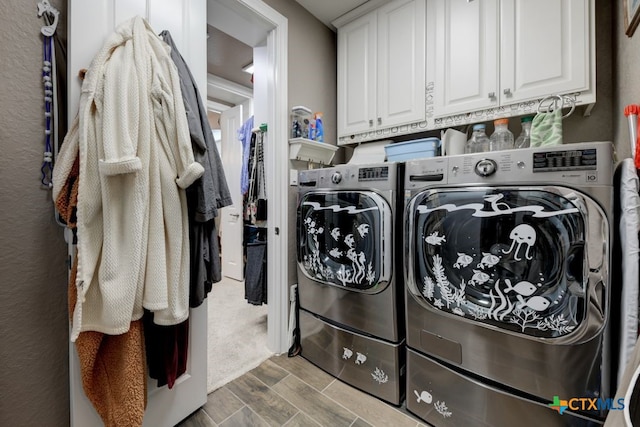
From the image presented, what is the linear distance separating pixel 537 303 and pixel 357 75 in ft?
5.99

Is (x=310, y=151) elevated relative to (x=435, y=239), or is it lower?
elevated

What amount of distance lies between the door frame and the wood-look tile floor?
0.30 metres

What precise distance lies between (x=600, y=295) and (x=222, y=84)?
3.74 metres

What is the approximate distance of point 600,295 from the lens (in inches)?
33.3

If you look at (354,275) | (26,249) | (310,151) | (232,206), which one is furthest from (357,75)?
(232,206)

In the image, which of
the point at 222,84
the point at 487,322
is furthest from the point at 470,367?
the point at 222,84

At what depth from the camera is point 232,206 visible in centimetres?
346

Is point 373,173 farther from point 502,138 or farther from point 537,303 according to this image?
point 537,303

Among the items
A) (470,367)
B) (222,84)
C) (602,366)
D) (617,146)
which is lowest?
(470,367)

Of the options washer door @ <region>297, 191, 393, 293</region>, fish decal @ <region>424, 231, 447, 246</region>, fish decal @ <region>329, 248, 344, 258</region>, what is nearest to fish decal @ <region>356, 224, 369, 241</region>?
washer door @ <region>297, 191, 393, 293</region>

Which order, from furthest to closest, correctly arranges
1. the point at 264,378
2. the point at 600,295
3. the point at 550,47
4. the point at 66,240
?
the point at 264,378 < the point at 550,47 < the point at 66,240 < the point at 600,295

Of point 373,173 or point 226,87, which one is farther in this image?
point 226,87

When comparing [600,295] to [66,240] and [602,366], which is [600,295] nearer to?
[602,366]

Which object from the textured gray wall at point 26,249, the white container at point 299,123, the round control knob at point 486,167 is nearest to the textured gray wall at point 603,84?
the round control knob at point 486,167
